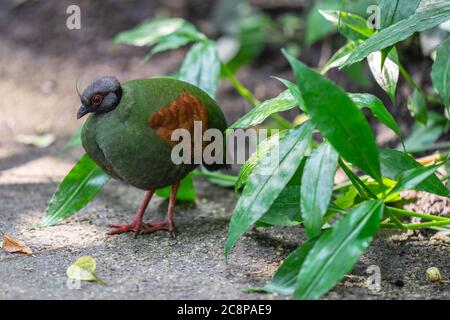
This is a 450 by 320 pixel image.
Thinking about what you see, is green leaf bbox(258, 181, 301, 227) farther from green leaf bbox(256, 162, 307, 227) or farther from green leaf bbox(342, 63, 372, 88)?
green leaf bbox(342, 63, 372, 88)

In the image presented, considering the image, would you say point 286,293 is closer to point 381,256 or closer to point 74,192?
point 381,256

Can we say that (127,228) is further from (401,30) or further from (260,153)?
(401,30)

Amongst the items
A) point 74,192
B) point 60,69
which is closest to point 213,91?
point 74,192

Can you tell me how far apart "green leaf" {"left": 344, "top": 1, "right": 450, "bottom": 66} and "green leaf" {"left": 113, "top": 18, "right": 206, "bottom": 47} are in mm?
1427

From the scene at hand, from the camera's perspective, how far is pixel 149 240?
3.38 metres

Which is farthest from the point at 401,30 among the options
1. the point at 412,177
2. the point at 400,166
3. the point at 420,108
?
the point at 420,108

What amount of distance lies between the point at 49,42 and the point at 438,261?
14.9ft

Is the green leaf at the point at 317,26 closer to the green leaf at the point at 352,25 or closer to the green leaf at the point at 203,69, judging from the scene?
the green leaf at the point at 203,69

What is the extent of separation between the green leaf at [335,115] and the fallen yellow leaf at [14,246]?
1.44m

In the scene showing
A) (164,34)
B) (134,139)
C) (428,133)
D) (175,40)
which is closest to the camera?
(134,139)

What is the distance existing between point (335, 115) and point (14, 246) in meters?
A: 1.57

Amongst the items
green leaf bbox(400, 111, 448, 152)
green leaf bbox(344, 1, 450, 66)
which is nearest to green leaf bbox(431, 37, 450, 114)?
green leaf bbox(344, 1, 450, 66)

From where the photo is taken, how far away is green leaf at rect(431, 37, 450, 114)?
303cm

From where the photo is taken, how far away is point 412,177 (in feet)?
8.32
